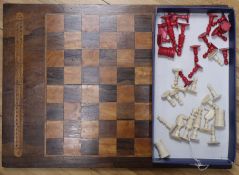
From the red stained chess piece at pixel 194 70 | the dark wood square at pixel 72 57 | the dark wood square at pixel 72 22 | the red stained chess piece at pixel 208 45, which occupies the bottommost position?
the red stained chess piece at pixel 194 70

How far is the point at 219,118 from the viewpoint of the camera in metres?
1.70

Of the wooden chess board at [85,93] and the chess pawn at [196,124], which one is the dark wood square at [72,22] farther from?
the chess pawn at [196,124]

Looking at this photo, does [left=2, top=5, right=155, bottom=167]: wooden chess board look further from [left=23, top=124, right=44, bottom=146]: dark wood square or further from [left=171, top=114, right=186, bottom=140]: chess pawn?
[left=171, top=114, right=186, bottom=140]: chess pawn

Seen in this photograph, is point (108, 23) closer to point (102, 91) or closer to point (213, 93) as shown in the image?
point (102, 91)

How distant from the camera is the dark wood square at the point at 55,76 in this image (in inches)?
68.8

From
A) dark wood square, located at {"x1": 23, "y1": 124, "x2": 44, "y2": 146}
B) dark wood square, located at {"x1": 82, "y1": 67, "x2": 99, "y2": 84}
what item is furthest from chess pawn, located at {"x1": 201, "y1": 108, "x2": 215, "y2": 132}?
dark wood square, located at {"x1": 23, "y1": 124, "x2": 44, "y2": 146}

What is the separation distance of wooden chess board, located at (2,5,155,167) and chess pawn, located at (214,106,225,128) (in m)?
0.33

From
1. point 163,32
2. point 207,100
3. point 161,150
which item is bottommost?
point 161,150

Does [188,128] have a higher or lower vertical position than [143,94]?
lower

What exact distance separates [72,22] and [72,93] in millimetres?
359

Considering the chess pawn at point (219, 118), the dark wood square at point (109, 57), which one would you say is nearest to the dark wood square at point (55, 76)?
the dark wood square at point (109, 57)

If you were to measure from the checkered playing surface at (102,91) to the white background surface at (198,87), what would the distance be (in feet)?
0.18

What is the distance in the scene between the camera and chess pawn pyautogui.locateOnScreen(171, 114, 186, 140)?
1705mm

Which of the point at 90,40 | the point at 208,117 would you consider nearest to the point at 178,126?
the point at 208,117
